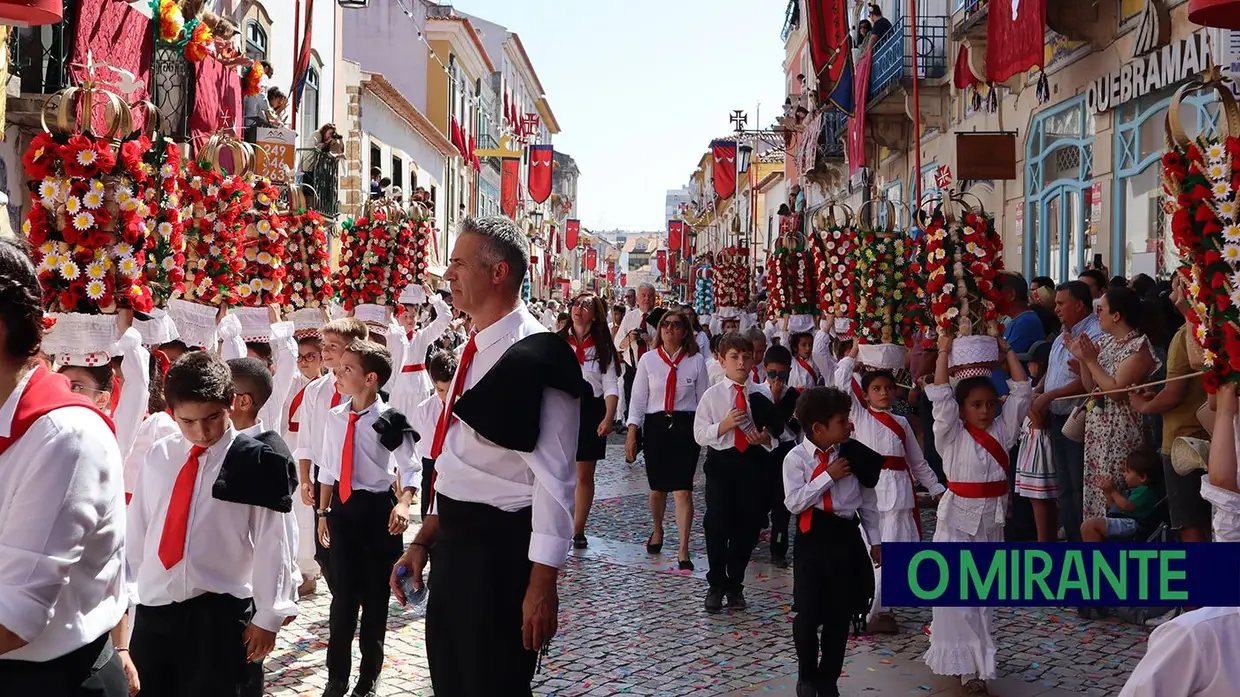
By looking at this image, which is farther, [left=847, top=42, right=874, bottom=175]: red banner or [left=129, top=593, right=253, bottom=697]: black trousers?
[left=847, top=42, right=874, bottom=175]: red banner

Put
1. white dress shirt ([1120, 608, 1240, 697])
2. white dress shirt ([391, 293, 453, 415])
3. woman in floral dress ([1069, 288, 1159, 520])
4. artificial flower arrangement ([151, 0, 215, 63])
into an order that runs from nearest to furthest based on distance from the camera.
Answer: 1. white dress shirt ([1120, 608, 1240, 697])
2. woman in floral dress ([1069, 288, 1159, 520])
3. white dress shirt ([391, 293, 453, 415])
4. artificial flower arrangement ([151, 0, 215, 63])

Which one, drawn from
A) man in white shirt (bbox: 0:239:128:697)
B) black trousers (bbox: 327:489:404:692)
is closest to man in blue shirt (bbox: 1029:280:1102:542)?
black trousers (bbox: 327:489:404:692)

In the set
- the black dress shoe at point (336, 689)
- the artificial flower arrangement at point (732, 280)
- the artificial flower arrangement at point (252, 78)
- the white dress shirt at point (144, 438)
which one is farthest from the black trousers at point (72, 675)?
the artificial flower arrangement at point (732, 280)

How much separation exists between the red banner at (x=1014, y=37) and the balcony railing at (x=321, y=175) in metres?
11.4

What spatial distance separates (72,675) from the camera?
9.98 ft

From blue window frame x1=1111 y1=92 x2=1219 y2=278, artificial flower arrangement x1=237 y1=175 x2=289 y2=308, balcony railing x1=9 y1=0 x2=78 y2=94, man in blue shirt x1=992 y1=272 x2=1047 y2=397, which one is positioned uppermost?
balcony railing x1=9 y1=0 x2=78 y2=94

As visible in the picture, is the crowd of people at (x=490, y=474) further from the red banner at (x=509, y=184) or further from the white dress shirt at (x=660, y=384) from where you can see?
the red banner at (x=509, y=184)

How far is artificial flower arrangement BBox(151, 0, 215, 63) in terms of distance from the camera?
15.0 m

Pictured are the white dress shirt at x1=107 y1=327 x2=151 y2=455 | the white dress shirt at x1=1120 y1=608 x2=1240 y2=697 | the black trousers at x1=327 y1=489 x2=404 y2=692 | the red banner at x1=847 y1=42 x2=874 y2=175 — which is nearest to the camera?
the white dress shirt at x1=1120 y1=608 x2=1240 y2=697

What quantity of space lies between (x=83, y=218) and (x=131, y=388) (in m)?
0.86

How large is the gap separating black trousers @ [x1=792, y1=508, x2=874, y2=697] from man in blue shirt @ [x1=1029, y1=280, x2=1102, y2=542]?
10.1ft

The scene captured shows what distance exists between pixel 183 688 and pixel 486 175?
175 ft

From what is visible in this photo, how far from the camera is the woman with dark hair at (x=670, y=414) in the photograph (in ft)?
32.8

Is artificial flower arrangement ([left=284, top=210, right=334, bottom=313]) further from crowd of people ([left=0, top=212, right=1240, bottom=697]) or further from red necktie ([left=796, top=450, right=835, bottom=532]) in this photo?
red necktie ([left=796, top=450, right=835, bottom=532])
